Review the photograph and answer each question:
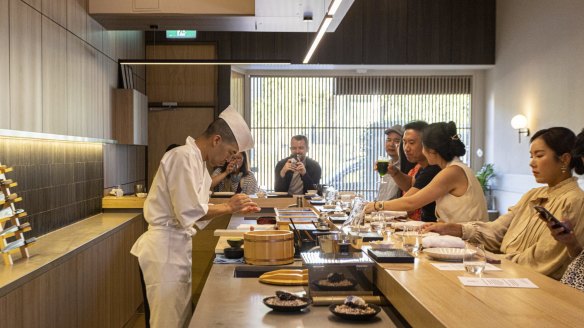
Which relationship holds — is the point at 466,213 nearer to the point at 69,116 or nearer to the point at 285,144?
the point at 69,116

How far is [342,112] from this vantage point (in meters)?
10.2

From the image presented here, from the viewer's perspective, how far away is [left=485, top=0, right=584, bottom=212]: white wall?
7.38 meters

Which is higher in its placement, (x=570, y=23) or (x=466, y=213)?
(x=570, y=23)

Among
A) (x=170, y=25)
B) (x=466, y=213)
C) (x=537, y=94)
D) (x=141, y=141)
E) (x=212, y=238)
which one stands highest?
(x=170, y=25)

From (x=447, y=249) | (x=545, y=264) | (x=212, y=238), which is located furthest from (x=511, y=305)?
(x=212, y=238)

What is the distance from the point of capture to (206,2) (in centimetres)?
627

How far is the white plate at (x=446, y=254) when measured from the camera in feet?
8.85

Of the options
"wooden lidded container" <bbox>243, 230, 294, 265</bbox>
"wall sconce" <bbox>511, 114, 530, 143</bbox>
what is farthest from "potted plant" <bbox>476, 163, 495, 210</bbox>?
"wooden lidded container" <bbox>243, 230, 294, 265</bbox>

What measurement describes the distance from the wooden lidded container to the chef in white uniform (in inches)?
12.1

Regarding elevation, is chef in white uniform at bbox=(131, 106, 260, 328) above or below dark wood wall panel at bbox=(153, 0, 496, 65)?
below

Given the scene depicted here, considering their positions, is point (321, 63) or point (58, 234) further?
point (321, 63)

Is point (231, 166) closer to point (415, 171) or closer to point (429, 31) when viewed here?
point (415, 171)

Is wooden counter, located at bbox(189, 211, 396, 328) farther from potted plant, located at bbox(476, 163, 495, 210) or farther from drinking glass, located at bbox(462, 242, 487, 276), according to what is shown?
potted plant, located at bbox(476, 163, 495, 210)

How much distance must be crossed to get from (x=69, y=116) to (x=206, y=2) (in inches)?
69.6
